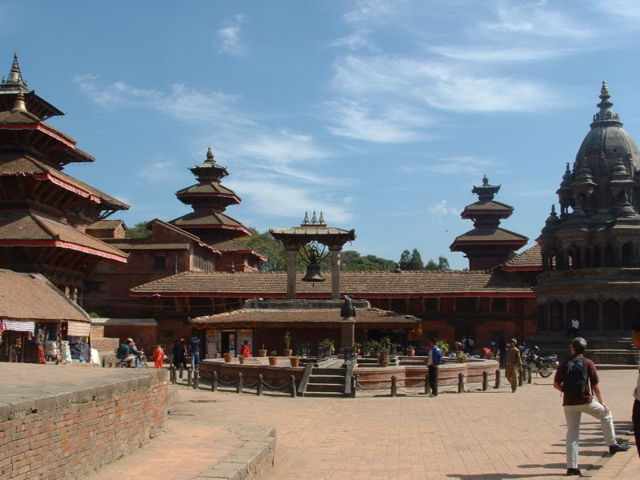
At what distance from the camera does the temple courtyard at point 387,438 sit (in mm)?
10195

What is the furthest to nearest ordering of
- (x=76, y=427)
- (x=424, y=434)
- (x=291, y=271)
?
(x=291, y=271) → (x=424, y=434) → (x=76, y=427)

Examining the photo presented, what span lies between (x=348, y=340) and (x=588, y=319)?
689 inches

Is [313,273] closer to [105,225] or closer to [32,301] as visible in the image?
[32,301]

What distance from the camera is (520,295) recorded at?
4419 centimetres

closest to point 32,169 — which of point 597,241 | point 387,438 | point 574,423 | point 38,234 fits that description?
point 38,234

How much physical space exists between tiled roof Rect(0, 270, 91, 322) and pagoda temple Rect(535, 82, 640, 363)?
25219 mm

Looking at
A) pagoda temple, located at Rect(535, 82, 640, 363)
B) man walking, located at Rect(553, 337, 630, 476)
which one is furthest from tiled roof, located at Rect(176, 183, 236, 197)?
man walking, located at Rect(553, 337, 630, 476)

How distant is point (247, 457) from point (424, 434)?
530cm

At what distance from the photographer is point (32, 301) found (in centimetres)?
2580

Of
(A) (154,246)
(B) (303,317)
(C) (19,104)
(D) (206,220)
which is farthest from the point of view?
(D) (206,220)

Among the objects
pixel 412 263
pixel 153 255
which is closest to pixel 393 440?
pixel 153 255

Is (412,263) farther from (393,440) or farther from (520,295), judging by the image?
(393,440)

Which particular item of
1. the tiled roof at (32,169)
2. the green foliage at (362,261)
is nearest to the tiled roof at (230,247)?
the tiled roof at (32,169)

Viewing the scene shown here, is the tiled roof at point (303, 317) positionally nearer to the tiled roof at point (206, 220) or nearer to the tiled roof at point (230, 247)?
the tiled roof at point (230, 247)
